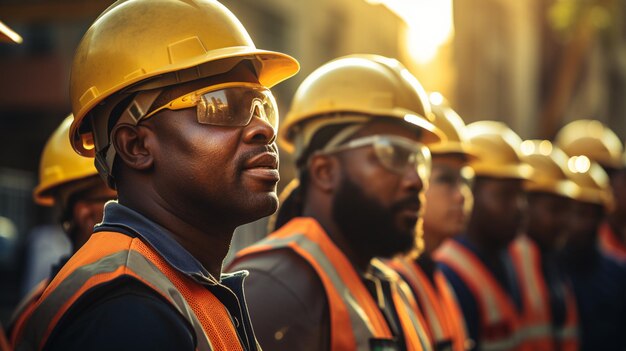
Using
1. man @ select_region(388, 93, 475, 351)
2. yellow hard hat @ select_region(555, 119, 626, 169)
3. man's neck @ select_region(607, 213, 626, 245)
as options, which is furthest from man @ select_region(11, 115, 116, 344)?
yellow hard hat @ select_region(555, 119, 626, 169)

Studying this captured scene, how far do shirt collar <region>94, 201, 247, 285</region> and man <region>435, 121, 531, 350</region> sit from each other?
4.84m

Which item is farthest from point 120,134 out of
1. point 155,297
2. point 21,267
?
point 21,267

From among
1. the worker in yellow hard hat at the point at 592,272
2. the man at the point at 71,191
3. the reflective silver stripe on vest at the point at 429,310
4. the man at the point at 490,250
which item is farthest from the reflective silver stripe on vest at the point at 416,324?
the worker in yellow hard hat at the point at 592,272

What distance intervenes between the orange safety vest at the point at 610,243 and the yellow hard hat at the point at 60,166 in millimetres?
8102

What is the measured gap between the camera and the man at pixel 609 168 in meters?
12.2

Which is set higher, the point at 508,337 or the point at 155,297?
the point at 155,297

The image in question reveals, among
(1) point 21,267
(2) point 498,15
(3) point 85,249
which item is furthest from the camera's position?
(2) point 498,15

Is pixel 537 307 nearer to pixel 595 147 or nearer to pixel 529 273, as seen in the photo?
pixel 529 273

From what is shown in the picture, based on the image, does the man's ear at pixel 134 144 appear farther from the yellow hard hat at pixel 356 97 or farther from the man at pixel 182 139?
the yellow hard hat at pixel 356 97

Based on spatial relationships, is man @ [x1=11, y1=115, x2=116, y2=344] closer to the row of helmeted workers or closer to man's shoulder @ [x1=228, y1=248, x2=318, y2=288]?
the row of helmeted workers

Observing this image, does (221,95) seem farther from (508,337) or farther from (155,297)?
(508,337)

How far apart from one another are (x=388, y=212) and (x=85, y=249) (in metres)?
2.62

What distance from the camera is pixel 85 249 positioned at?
9.32ft

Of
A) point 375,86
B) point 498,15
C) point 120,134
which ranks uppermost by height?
point 498,15
